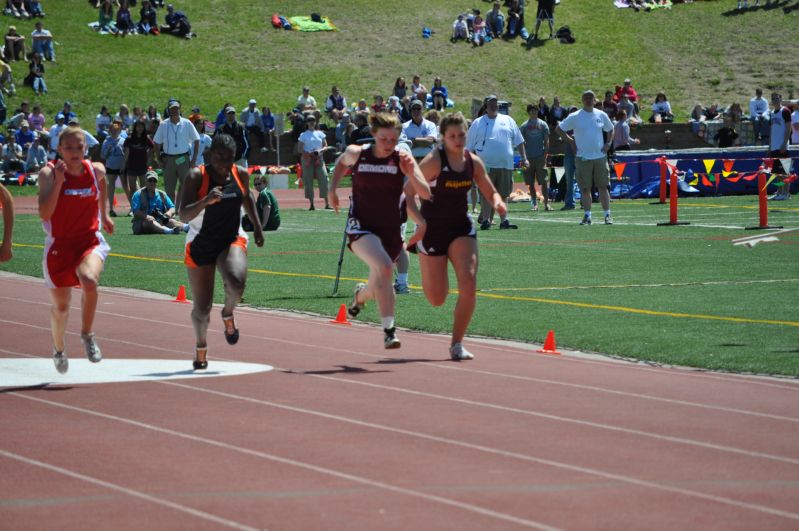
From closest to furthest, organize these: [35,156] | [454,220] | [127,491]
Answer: [127,491], [454,220], [35,156]

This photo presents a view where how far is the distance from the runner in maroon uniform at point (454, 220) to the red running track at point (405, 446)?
1.61ft

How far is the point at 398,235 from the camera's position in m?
11.6

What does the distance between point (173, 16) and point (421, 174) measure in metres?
46.5

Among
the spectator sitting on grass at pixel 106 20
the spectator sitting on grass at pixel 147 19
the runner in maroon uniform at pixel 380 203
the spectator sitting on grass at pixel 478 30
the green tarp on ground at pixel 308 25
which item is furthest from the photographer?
the spectator sitting on grass at pixel 478 30

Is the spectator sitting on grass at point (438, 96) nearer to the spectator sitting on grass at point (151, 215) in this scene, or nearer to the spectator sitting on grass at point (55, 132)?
the spectator sitting on grass at point (55, 132)

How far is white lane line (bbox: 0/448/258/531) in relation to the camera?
6090 mm

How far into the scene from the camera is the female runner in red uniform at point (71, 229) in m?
10.1

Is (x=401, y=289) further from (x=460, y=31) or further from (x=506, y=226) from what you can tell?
(x=460, y=31)

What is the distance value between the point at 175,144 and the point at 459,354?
17427 mm

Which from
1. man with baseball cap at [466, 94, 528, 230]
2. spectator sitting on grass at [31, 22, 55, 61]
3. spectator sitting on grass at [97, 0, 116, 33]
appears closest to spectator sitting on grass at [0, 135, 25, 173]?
spectator sitting on grass at [31, 22, 55, 61]

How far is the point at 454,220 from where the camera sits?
11.4 metres

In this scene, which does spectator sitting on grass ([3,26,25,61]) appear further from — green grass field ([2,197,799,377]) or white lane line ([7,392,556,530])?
white lane line ([7,392,556,530])

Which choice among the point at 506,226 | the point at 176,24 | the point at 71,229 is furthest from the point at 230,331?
the point at 176,24

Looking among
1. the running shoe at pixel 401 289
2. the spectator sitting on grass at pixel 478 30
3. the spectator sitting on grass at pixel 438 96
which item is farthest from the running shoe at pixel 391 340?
the spectator sitting on grass at pixel 478 30
